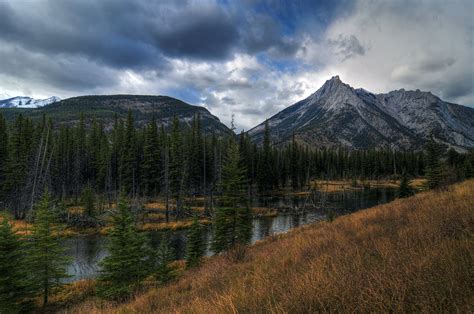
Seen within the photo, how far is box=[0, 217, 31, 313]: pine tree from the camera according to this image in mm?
14195

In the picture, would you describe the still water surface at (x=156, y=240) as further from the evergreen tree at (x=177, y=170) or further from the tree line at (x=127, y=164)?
the evergreen tree at (x=177, y=170)

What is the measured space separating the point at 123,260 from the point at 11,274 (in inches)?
221

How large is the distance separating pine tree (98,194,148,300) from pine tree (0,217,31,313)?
13.2ft

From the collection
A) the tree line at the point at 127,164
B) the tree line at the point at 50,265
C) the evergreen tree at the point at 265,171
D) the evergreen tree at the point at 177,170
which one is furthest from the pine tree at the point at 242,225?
the evergreen tree at the point at 265,171

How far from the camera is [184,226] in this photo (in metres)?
40.9

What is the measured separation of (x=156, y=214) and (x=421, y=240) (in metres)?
45.5

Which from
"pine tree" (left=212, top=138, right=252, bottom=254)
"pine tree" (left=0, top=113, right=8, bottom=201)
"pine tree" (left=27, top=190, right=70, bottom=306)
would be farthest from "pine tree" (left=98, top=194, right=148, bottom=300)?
"pine tree" (left=0, top=113, right=8, bottom=201)

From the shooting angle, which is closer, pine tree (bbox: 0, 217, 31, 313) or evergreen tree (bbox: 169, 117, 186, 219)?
pine tree (bbox: 0, 217, 31, 313)

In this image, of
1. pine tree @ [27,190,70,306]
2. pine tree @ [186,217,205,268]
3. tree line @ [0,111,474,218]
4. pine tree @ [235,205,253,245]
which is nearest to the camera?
pine tree @ [27,190,70,306]

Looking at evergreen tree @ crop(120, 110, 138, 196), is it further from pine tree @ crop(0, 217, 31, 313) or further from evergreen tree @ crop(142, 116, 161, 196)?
pine tree @ crop(0, 217, 31, 313)

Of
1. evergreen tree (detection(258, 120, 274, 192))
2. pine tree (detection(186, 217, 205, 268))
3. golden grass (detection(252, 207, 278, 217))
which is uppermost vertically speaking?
evergreen tree (detection(258, 120, 274, 192))

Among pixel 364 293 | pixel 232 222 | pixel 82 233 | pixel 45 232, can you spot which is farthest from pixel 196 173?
pixel 364 293

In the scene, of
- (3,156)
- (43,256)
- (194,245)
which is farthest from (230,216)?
(3,156)

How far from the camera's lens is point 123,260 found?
15.9 metres
